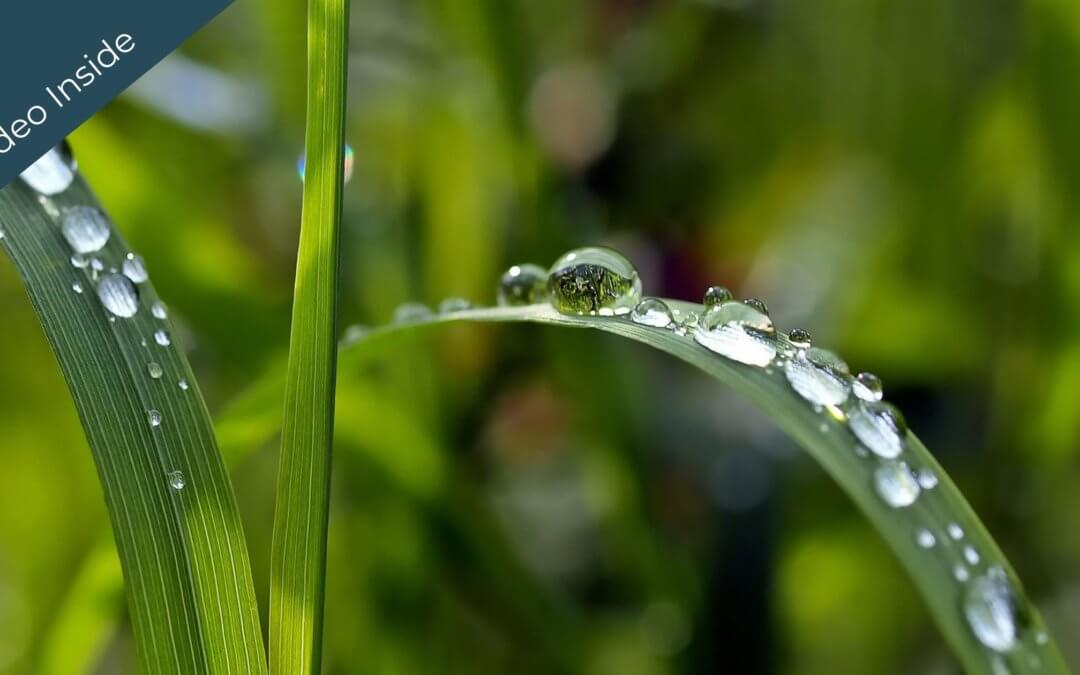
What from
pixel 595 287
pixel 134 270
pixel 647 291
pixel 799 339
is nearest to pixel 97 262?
pixel 134 270

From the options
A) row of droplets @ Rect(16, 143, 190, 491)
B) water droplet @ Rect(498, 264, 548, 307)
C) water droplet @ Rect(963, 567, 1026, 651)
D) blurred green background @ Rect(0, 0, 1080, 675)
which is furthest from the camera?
blurred green background @ Rect(0, 0, 1080, 675)

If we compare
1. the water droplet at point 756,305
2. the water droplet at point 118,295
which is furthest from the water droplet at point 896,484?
the water droplet at point 118,295

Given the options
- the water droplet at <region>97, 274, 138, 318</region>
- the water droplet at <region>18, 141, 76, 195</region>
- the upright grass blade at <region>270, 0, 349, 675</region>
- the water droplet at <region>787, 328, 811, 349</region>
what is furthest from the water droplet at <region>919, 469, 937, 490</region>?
the water droplet at <region>18, 141, 76, 195</region>

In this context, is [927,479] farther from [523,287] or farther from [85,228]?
[85,228]

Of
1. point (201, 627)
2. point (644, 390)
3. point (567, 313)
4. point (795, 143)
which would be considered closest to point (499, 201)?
point (644, 390)

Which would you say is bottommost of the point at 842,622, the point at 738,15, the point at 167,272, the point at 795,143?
the point at 842,622

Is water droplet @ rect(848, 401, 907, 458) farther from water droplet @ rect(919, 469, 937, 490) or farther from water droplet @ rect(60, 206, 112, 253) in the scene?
water droplet @ rect(60, 206, 112, 253)

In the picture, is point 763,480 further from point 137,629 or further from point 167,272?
point 137,629
